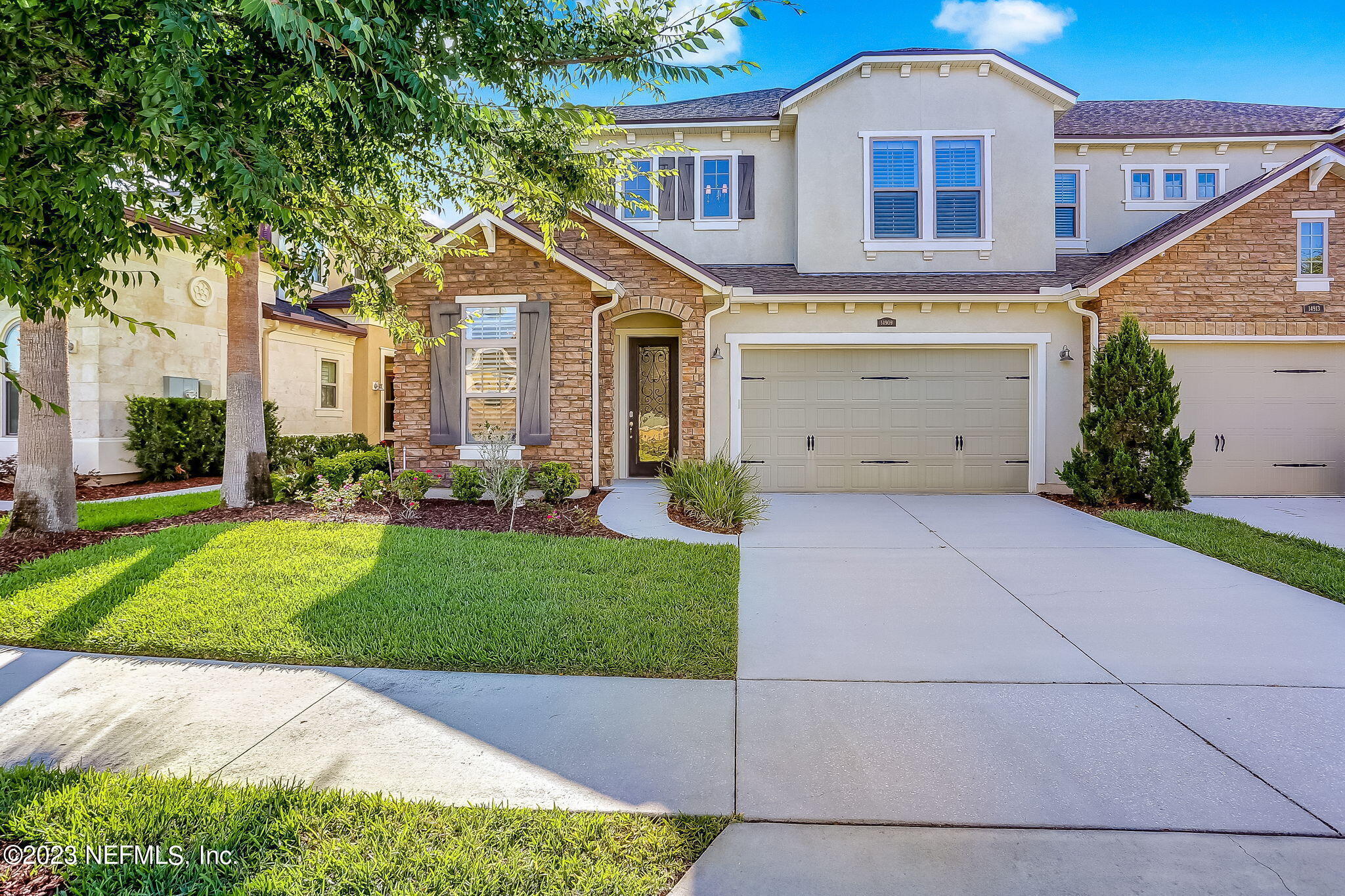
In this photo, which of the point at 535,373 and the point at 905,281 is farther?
the point at 905,281

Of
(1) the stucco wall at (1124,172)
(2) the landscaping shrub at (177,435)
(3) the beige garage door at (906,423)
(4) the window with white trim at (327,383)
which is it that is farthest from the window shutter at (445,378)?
(1) the stucco wall at (1124,172)

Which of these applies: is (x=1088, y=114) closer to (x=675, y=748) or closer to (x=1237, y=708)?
(x=1237, y=708)

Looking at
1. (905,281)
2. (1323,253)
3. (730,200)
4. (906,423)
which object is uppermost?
(730,200)

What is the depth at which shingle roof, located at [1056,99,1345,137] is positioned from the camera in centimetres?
1220

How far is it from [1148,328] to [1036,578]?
6506mm

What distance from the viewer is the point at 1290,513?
29.1 ft

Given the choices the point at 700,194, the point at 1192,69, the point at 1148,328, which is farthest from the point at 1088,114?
the point at 700,194

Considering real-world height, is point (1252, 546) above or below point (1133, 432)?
below

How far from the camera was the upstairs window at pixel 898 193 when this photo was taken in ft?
37.3

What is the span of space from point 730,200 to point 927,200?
3.39 m

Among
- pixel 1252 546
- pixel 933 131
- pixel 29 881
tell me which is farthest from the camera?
pixel 933 131

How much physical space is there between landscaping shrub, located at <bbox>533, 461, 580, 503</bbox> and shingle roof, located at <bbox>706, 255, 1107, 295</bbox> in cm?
414

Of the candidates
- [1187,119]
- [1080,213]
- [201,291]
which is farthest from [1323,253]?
[201,291]

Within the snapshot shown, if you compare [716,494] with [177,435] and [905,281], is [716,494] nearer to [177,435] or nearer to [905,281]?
[905,281]
